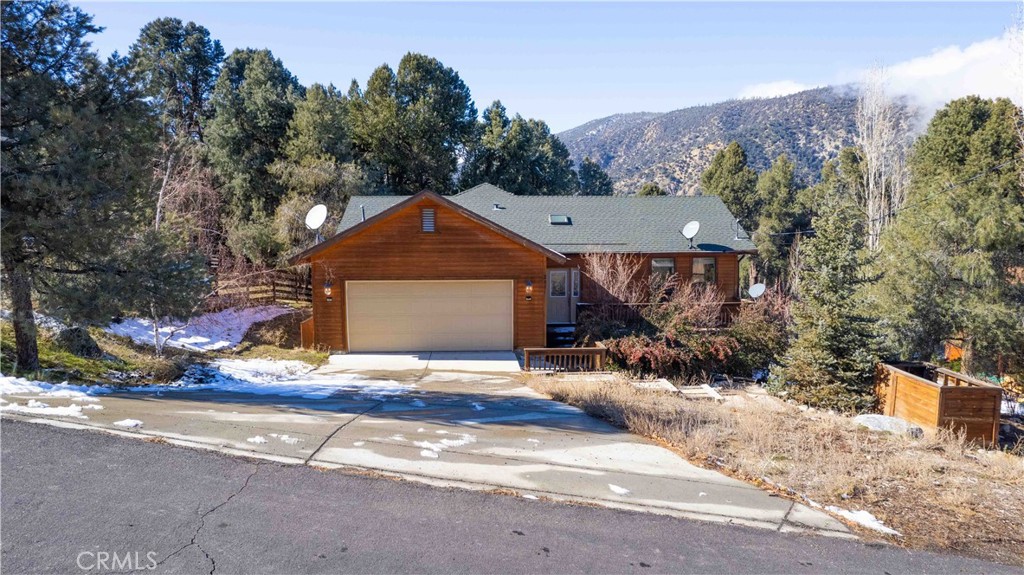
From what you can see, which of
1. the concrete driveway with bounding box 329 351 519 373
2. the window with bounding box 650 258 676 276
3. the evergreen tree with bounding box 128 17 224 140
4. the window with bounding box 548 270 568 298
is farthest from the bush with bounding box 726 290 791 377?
the evergreen tree with bounding box 128 17 224 140

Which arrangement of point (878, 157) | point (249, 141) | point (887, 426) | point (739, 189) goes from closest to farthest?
point (887, 426)
point (249, 141)
point (878, 157)
point (739, 189)

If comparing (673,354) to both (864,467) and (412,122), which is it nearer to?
(864,467)

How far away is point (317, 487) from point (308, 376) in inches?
Answer: 324

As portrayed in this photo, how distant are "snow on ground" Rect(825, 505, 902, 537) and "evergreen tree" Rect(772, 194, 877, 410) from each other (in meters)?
9.18

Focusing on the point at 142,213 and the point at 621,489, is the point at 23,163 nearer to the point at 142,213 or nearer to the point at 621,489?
the point at 142,213

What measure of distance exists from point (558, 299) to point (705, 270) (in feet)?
16.7

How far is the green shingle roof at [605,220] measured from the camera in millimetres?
21531

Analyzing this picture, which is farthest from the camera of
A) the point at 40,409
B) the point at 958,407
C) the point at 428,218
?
A: the point at 428,218

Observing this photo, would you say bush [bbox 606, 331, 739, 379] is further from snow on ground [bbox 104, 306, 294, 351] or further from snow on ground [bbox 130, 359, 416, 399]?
snow on ground [bbox 104, 306, 294, 351]

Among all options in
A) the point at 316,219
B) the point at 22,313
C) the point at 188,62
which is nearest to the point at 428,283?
the point at 316,219

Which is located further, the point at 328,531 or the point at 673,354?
the point at 673,354

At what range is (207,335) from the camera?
19.7m

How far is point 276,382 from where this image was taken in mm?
12305

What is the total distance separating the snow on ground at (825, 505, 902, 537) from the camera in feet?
17.6
